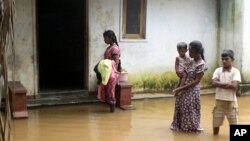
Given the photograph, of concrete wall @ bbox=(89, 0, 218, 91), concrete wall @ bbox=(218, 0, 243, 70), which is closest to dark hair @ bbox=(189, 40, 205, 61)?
concrete wall @ bbox=(89, 0, 218, 91)

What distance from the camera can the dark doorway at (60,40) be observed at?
1034cm

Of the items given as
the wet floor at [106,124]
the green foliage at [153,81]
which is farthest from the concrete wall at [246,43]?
the green foliage at [153,81]

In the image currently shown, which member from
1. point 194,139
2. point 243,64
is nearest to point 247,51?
point 243,64

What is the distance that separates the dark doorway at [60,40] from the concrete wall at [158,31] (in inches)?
57.1

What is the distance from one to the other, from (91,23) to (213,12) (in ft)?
11.0

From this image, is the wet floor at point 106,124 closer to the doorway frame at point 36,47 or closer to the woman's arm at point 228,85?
the doorway frame at point 36,47

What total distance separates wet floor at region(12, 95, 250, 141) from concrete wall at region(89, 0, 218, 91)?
117cm

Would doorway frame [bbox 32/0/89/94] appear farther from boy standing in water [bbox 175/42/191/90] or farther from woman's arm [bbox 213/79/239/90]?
woman's arm [bbox 213/79/239/90]

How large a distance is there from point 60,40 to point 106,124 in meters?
5.14

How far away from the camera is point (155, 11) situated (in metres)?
9.12

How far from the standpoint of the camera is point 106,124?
6.55 meters

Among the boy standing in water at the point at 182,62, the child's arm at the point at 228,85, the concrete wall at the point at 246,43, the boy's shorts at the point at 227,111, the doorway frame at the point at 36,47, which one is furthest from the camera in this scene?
the concrete wall at the point at 246,43

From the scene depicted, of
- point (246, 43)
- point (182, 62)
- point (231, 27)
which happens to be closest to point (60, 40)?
point (231, 27)

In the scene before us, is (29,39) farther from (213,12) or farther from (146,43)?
(213,12)
